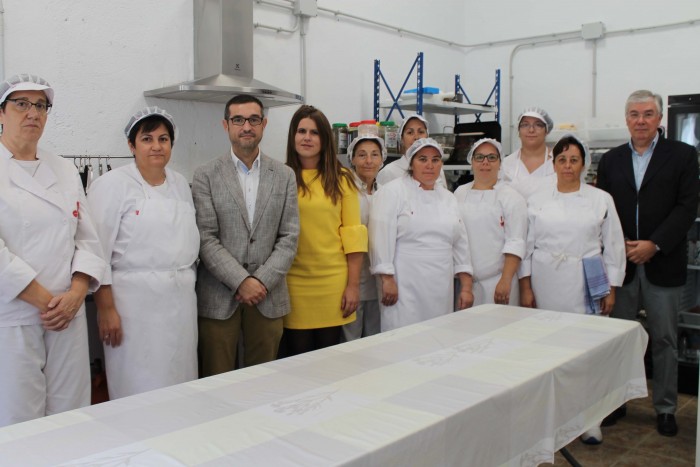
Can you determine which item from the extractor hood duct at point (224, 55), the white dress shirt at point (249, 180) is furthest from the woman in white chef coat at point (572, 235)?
the extractor hood duct at point (224, 55)

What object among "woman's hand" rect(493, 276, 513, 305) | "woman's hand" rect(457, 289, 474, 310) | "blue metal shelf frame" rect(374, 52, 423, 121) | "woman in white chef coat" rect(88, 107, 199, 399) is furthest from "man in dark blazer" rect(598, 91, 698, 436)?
"woman in white chef coat" rect(88, 107, 199, 399)

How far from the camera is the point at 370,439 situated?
48.7 inches

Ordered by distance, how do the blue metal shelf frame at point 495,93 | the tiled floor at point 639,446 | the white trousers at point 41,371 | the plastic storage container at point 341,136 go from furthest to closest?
the blue metal shelf frame at point 495,93 < the plastic storage container at point 341,136 < the tiled floor at point 639,446 < the white trousers at point 41,371

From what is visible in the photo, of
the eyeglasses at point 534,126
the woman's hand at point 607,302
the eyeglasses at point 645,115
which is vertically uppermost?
the eyeglasses at point 645,115

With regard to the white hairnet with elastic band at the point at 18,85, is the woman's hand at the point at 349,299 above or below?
below

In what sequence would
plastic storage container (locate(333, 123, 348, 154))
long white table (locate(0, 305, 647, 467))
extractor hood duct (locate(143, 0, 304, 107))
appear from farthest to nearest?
plastic storage container (locate(333, 123, 348, 154)), extractor hood duct (locate(143, 0, 304, 107)), long white table (locate(0, 305, 647, 467))

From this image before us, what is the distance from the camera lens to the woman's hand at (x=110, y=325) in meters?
2.14

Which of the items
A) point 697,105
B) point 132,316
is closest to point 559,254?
point 697,105

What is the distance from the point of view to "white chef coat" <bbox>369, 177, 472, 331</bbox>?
2.87 metres

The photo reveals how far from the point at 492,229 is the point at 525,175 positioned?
47 centimetres

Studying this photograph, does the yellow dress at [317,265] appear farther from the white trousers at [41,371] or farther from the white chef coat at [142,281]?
the white trousers at [41,371]

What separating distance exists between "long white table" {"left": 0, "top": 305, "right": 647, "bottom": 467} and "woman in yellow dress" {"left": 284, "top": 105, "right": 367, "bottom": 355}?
1.79 feet

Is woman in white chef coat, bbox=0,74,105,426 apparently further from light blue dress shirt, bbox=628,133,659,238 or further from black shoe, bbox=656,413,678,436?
black shoe, bbox=656,413,678,436

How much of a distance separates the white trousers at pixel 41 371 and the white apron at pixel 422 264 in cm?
137
